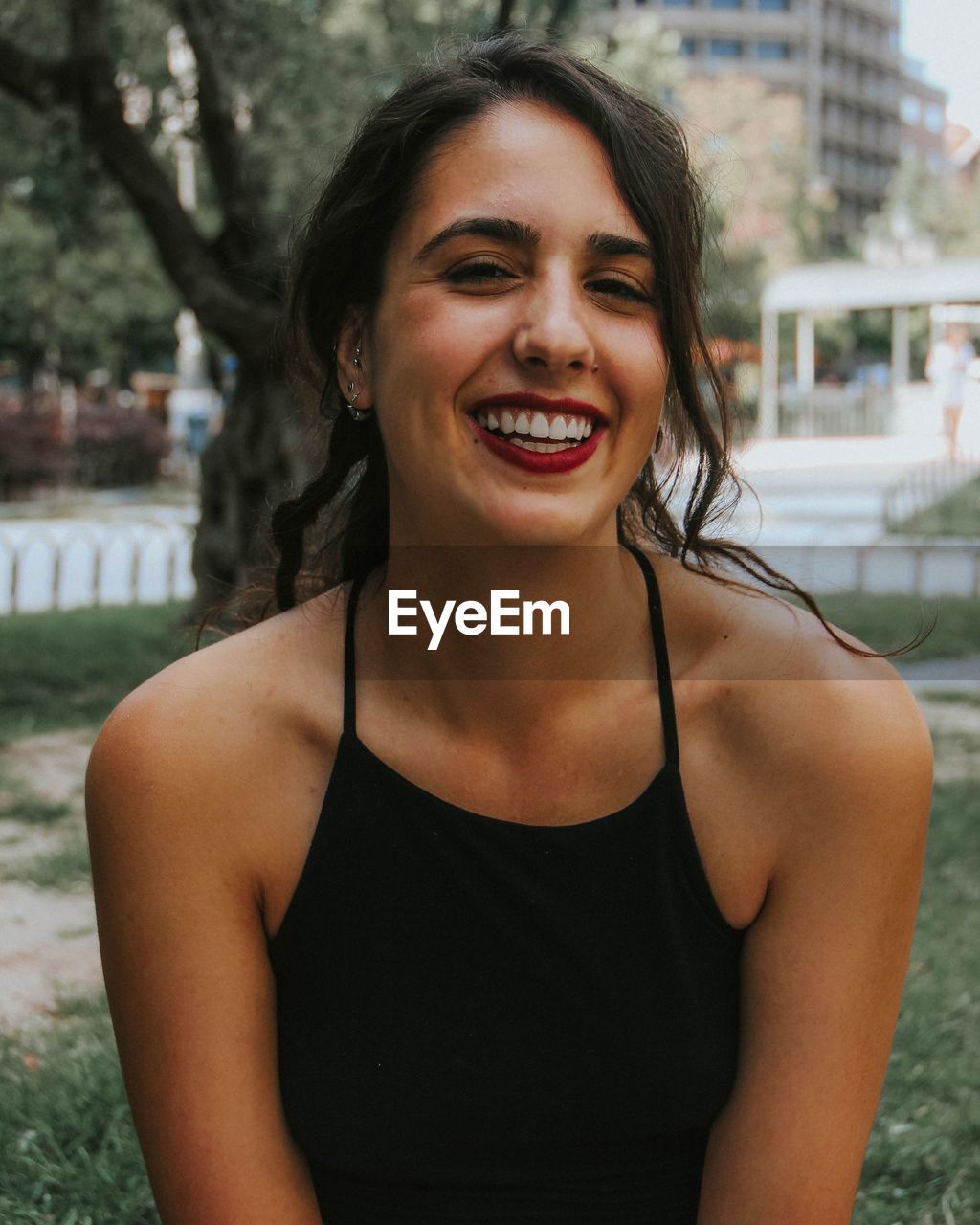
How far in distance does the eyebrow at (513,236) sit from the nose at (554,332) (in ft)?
0.17

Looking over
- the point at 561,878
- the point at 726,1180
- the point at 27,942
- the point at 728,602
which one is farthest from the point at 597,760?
the point at 27,942

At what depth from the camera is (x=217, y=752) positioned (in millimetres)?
1783

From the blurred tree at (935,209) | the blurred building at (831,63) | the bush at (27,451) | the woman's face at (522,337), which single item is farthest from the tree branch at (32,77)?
the blurred building at (831,63)

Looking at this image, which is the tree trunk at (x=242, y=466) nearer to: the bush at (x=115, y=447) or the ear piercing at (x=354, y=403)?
the ear piercing at (x=354, y=403)

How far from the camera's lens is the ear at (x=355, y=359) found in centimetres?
192

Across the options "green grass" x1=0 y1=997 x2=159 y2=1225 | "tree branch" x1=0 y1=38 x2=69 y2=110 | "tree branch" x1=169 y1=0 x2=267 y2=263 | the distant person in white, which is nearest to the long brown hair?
"green grass" x1=0 y1=997 x2=159 y2=1225

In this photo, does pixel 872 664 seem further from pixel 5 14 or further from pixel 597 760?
pixel 5 14

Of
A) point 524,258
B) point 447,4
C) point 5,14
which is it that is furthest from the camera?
point 447,4

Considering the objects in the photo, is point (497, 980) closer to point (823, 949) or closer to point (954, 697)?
point (823, 949)

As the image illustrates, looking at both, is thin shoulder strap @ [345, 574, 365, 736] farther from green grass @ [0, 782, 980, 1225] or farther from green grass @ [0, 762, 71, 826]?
green grass @ [0, 762, 71, 826]

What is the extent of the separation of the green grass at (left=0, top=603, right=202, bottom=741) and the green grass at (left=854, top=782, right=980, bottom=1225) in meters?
3.52

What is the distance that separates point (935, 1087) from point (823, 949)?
69.1 inches

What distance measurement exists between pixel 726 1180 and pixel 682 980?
244 millimetres

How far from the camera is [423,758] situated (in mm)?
1814
